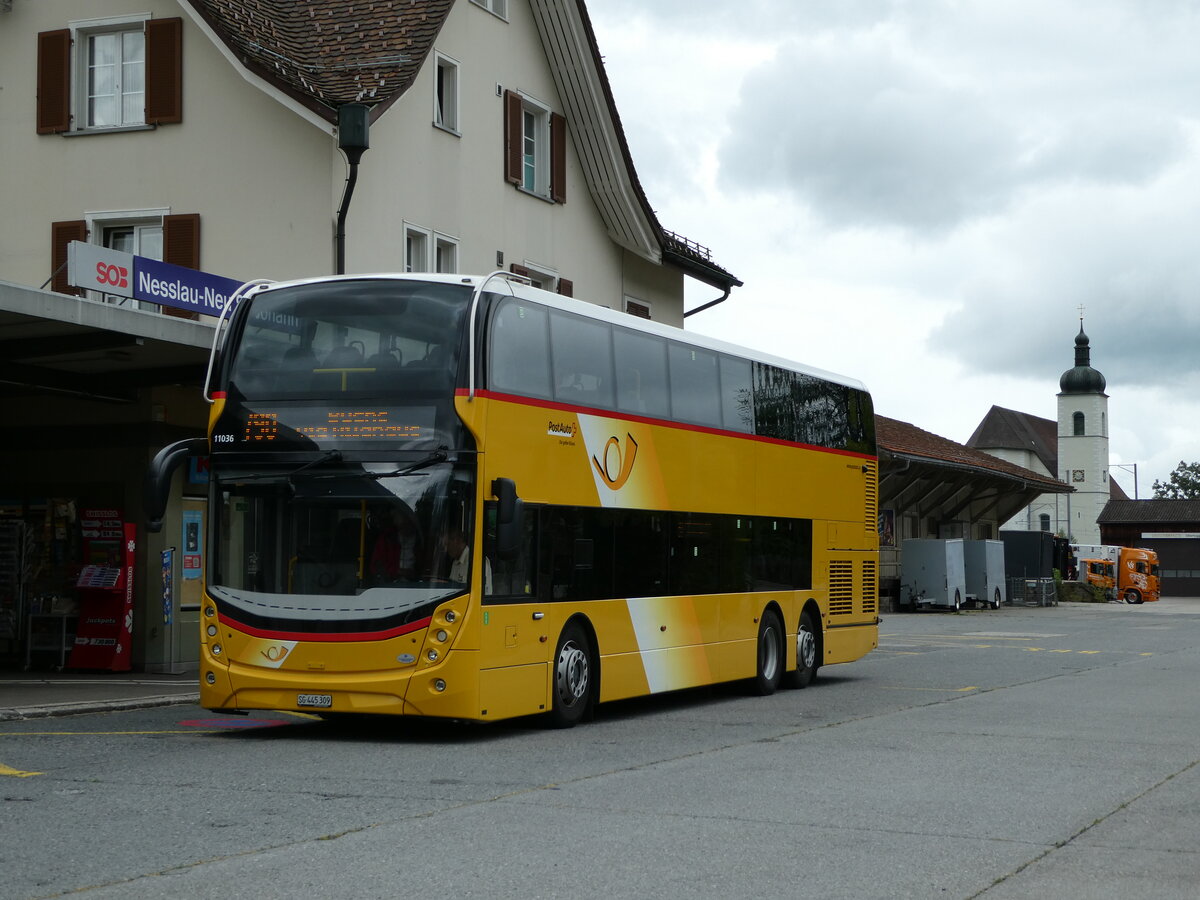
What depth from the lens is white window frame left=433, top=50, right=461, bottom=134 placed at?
87.1ft

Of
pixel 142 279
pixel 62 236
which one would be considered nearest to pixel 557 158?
pixel 62 236

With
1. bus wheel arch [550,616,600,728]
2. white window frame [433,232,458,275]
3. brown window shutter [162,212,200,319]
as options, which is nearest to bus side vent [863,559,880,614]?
bus wheel arch [550,616,600,728]

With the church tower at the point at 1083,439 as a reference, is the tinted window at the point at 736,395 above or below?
below

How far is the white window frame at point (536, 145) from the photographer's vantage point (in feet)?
95.2

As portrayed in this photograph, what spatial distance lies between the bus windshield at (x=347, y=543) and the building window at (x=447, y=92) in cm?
1453

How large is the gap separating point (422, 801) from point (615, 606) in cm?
588

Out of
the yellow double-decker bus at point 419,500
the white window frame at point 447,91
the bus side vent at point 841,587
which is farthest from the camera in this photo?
the white window frame at point 447,91

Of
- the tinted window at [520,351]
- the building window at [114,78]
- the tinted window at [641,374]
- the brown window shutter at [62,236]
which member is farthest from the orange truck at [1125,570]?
the tinted window at [520,351]

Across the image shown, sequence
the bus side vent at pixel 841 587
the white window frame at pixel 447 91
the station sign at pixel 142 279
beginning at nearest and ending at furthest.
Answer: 1. the station sign at pixel 142 279
2. the bus side vent at pixel 841 587
3. the white window frame at pixel 447 91

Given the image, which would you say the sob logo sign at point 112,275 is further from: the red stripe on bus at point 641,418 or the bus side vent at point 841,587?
the bus side vent at point 841,587

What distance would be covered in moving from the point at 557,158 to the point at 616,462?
1550 cm

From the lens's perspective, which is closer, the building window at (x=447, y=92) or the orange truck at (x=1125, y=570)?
the building window at (x=447, y=92)

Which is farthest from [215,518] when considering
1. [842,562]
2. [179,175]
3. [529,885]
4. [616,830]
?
[179,175]

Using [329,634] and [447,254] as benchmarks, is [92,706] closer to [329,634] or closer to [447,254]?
[329,634]
